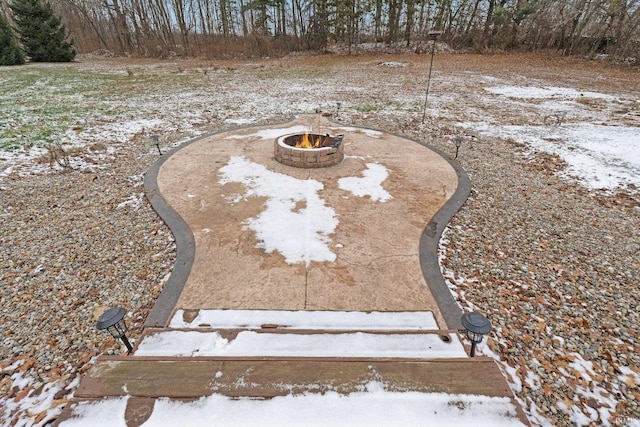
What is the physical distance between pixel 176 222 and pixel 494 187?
5419 millimetres

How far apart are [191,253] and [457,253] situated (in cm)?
335

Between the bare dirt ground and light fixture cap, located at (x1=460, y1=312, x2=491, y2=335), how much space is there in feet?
2.10

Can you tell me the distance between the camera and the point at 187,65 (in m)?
21.0

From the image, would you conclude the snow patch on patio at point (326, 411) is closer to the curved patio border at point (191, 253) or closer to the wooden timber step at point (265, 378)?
the wooden timber step at point (265, 378)

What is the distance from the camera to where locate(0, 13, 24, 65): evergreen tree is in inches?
699

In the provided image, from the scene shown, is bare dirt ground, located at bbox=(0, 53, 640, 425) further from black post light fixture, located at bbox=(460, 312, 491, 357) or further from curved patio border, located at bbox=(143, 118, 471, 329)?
black post light fixture, located at bbox=(460, 312, 491, 357)

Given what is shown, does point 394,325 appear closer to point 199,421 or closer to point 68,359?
point 199,421

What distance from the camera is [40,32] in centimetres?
1941

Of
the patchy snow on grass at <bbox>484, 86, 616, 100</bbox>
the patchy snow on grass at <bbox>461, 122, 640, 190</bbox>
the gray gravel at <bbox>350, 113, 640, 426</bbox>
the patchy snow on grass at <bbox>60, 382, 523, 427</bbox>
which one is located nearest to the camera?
the patchy snow on grass at <bbox>60, 382, 523, 427</bbox>

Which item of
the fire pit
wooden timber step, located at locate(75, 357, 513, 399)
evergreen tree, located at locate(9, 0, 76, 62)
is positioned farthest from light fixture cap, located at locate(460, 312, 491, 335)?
evergreen tree, located at locate(9, 0, 76, 62)

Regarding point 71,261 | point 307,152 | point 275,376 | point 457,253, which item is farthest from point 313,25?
point 275,376

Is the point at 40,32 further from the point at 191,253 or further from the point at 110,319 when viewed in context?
the point at 110,319

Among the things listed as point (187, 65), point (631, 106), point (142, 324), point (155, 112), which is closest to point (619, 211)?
point (142, 324)

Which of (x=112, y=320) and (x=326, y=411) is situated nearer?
(x=326, y=411)
